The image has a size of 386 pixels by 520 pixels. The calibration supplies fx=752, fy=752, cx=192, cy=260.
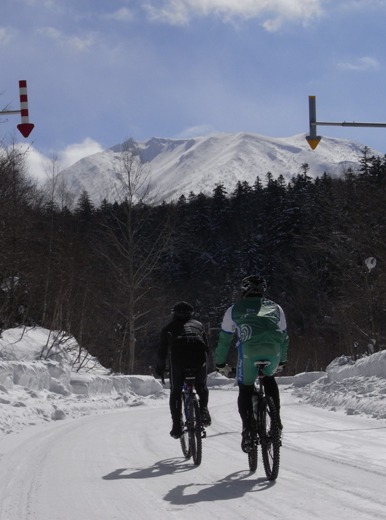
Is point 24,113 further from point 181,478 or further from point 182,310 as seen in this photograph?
point 181,478

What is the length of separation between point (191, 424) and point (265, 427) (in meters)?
1.52

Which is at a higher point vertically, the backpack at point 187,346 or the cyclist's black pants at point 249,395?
the backpack at point 187,346

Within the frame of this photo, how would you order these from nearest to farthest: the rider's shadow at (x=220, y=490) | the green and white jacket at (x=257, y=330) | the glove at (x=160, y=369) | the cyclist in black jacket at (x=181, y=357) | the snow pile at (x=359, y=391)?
the rider's shadow at (x=220, y=490)
the green and white jacket at (x=257, y=330)
the cyclist in black jacket at (x=181, y=357)
the glove at (x=160, y=369)
the snow pile at (x=359, y=391)

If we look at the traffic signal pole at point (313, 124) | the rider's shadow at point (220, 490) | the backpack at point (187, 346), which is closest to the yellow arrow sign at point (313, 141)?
the traffic signal pole at point (313, 124)

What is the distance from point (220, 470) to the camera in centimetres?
748

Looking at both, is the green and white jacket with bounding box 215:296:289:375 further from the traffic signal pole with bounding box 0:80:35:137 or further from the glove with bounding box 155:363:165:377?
the traffic signal pole with bounding box 0:80:35:137

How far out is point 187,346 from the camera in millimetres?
8516

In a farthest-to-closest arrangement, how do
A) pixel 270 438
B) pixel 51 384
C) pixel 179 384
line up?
pixel 51 384, pixel 179 384, pixel 270 438

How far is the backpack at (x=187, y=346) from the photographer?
8.50 metres

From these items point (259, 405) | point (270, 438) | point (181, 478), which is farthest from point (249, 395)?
point (181, 478)

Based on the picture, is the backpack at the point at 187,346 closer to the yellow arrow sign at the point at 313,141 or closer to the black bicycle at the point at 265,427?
the black bicycle at the point at 265,427

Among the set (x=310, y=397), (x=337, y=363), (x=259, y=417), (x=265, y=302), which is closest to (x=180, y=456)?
(x=259, y=417)

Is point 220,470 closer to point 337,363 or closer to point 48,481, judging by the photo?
point 48,481

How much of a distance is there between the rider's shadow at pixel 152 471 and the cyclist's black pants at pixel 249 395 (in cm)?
100
